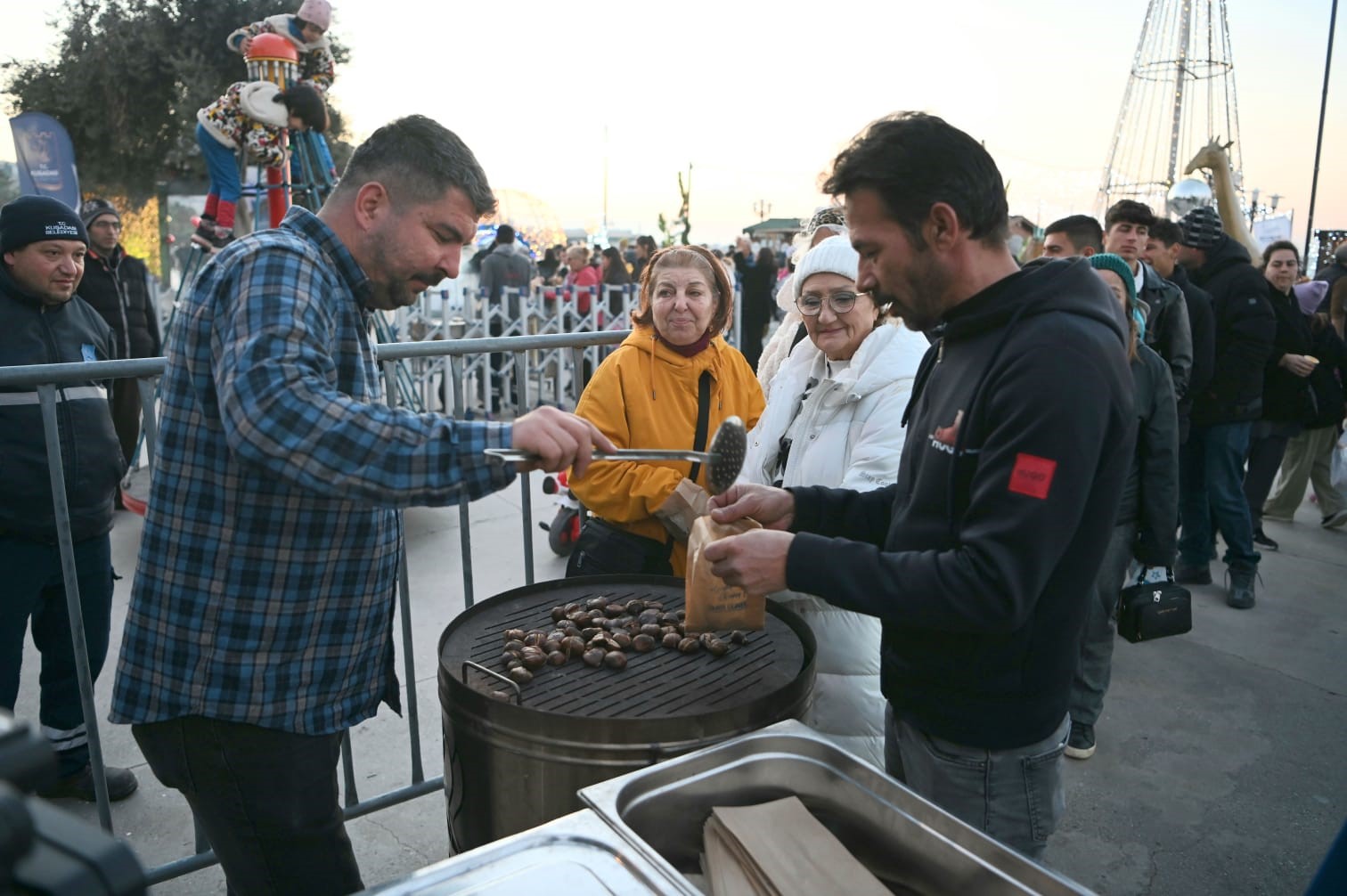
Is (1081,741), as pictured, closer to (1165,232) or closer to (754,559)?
(754,559)

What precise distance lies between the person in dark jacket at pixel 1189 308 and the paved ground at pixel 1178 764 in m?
1.33

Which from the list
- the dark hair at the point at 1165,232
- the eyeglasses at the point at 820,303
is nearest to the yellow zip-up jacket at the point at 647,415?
the eyeglasses at the point at 820,303

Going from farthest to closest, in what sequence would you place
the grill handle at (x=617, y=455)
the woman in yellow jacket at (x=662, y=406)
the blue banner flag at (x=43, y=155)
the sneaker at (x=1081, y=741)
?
the blue banner flag at (x=43, y=155) → the sneaker at (x=1081, y=741) → the woman in yellow jacket at (x=662, y=406) → the grill handle at (x=617, y=455)

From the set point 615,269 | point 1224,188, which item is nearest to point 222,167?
point 615,269

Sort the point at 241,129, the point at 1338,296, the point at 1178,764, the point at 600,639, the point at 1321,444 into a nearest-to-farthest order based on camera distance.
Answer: the point at 600,639, the point at 1178,764, the point at 241,129, the point at 1338,296, the point at 1321,444

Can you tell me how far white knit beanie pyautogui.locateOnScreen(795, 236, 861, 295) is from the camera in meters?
2.92

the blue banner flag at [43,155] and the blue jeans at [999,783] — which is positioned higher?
the blue banner flag at [43,155]

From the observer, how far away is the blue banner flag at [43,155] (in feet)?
33.5

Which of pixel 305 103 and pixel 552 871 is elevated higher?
pixel 305 103

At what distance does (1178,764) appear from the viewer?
3.79m

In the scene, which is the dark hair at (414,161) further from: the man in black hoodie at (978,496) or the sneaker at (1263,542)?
the sneaker at (1263,542)

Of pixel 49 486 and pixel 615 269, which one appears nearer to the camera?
pixel 49 486

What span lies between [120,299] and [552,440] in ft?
20.2

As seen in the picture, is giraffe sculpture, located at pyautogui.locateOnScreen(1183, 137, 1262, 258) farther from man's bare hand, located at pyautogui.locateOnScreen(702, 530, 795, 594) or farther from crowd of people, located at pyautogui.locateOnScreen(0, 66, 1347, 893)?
man's bare hand, located at pyautogui.locateOnScreen(702, 530, 795, 594)
